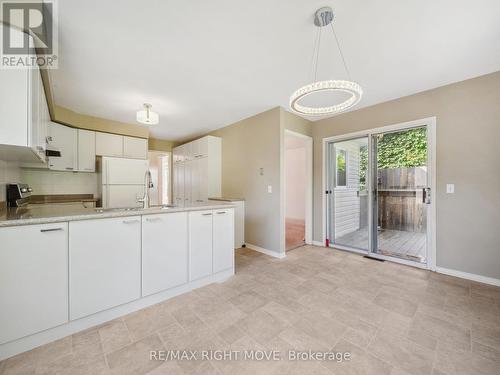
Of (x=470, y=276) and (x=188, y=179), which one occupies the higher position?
(x=188, y=179)

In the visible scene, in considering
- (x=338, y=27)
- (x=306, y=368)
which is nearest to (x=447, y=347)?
(x=306, y=368)

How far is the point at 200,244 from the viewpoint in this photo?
2.26 metres

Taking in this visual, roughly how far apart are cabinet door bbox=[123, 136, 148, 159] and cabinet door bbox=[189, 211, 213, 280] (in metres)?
2.93

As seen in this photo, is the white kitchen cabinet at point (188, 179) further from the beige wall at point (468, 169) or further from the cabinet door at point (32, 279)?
the beige wall at point (468, 169)

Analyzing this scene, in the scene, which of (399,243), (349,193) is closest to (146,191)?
(349,193)

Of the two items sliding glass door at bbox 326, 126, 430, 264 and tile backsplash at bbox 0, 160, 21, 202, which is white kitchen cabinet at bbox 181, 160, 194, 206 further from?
sliding glass door at bbox 326, 126, 430, 264

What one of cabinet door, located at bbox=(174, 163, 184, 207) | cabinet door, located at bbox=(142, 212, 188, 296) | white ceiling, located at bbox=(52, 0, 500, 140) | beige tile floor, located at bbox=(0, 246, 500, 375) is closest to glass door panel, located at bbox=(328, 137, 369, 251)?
white ceiling, located at bbox=(52, 0, 500, 140)

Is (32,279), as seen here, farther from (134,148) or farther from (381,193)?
(381,193)

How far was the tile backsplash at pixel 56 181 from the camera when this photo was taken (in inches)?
132

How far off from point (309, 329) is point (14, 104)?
2738 millimetres

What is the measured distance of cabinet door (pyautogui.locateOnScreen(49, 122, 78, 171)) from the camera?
3377 mm

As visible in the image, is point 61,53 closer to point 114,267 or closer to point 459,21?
point 114,267

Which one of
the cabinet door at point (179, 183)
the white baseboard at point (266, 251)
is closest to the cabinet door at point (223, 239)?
the white baseboard at point (266, 251)

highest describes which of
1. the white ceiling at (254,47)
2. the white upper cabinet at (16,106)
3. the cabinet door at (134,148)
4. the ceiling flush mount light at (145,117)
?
the white ceiling at (254,47)
